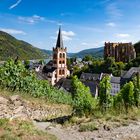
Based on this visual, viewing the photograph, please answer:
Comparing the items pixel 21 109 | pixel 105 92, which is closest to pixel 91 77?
pixel 105 92

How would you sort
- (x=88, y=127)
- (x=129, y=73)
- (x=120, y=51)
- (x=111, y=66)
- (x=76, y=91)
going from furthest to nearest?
(x=120, y=51), (x=111, y=66), (x=129, y=73), (x=76, y=91), (x=88, y=127)

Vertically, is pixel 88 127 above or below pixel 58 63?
below

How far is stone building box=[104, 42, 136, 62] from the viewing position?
125000mm

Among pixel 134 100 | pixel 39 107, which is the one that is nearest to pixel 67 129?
pixel 39 107

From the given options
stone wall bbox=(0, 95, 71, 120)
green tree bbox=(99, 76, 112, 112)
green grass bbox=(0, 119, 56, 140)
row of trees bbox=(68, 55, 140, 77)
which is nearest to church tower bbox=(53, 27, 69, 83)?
row of trees bbox=(68, 55, 140, 77)

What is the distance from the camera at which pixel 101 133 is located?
13.2m

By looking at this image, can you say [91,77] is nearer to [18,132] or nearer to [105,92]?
[105,92]

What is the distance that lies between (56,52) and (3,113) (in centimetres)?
7854

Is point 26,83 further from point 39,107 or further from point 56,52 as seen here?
point 56,52

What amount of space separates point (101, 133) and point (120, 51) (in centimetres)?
12229

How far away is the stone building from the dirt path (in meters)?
111

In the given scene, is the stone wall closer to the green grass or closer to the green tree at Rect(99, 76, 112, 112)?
the green grass

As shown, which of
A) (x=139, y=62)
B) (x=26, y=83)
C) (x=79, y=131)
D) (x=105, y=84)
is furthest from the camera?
(x=139, y=62)

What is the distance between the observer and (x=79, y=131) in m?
13.7
